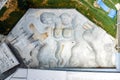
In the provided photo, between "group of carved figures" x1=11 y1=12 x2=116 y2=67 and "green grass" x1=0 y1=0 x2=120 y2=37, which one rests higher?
"green grass" x1=0 y1=0 x2=120 y2=37

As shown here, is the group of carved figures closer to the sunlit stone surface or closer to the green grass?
the sunlit stone surface

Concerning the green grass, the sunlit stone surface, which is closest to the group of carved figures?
the sunlit stone surface

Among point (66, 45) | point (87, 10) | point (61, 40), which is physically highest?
point (87, 10)

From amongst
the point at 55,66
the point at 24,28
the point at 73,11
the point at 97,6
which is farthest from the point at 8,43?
the point at 97,6

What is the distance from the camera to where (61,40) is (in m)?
6.22

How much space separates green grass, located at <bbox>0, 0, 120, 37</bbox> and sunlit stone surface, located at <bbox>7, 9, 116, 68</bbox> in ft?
0.29

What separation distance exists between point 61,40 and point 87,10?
2.62ft

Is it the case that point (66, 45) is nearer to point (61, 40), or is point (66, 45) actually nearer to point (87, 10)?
point (61, 40)

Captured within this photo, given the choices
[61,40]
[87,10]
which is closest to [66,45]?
[61,40]

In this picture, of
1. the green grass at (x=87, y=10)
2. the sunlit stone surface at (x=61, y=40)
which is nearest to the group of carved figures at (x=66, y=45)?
the sunlit stone surface at (x=61, y=40)

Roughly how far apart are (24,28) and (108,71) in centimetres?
193

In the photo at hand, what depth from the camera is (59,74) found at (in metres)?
5.77

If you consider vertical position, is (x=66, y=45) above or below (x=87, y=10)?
below

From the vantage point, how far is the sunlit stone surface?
611cm
